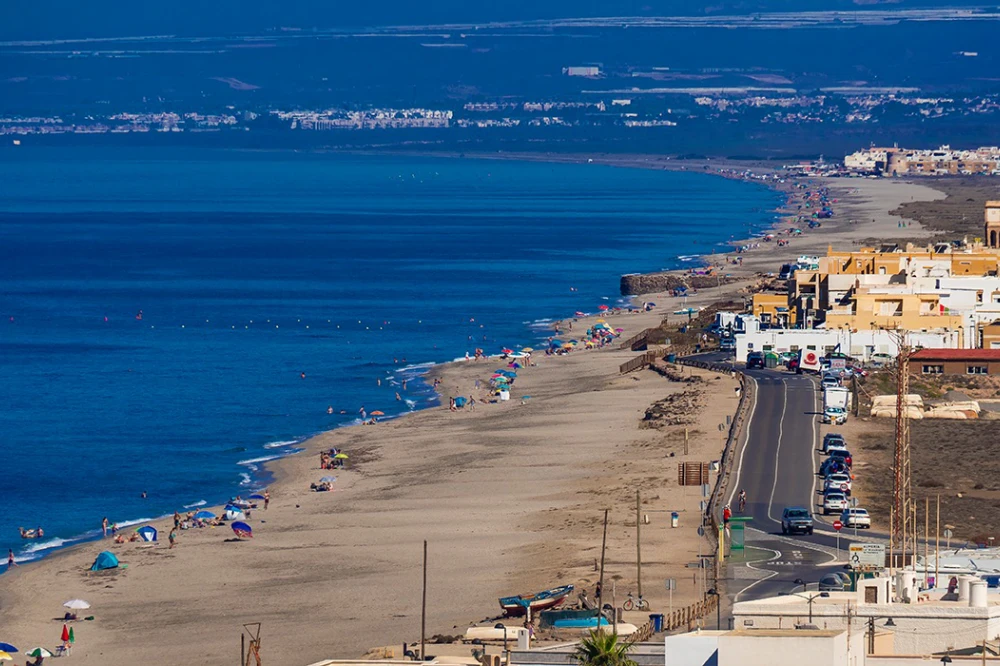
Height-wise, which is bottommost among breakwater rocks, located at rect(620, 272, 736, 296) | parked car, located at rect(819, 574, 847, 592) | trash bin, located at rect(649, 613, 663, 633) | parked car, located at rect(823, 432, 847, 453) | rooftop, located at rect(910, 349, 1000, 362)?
trash bin, located at rect(649, 613, 663, 633)

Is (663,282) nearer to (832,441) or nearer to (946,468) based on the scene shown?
(832,441)

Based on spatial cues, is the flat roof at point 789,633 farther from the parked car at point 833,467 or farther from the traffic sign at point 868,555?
the parked car at point 833,467

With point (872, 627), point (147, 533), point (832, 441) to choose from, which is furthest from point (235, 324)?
point (872, 627)

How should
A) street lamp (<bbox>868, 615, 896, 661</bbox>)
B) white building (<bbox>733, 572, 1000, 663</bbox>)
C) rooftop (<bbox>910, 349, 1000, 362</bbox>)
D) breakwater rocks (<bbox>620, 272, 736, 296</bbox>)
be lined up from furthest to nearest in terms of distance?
1. breakwater rocks (<bbox>620, 272, 736, 296</bbox>)
2. rooftop (<bbox>910, 349, 1000, 362</bbox>)
3. white building (<bbox>733, 572, 1000, 663</bbox>)
4. street lamp (<bbox>868, 615, 896, 661</bbox>)

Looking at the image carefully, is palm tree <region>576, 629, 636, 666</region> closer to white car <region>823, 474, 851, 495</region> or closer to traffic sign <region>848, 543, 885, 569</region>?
traffic sign <region>848, 543, 885, 569</region>

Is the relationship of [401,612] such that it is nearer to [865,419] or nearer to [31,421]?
[865,419]

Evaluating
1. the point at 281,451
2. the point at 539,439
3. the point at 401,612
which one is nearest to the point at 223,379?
the point at 281,451

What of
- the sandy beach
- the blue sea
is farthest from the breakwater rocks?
the sandy beach

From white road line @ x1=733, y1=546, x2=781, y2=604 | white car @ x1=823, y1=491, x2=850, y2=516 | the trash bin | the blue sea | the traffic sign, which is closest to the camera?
the trash bin
